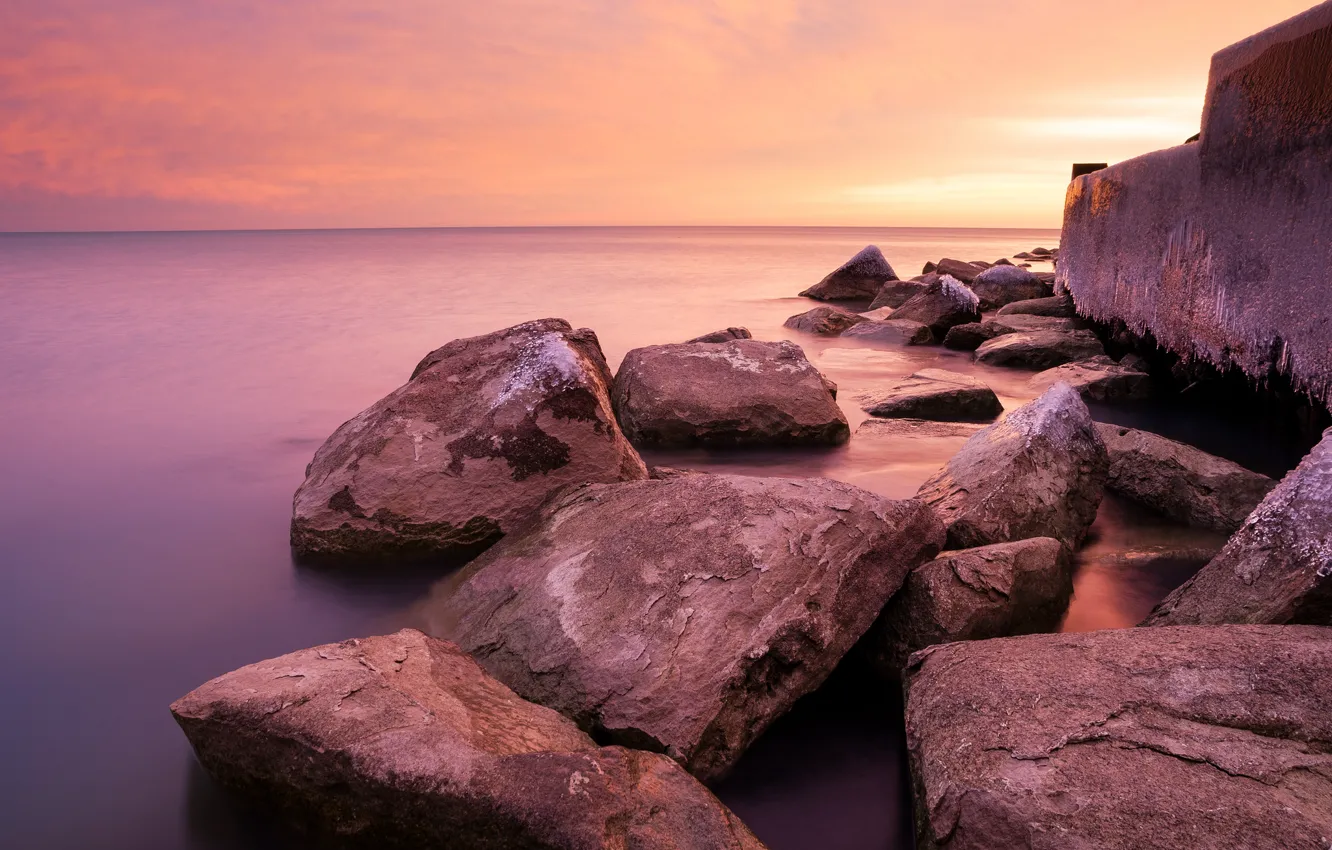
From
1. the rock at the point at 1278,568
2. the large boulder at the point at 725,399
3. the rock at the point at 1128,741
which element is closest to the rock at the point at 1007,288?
the large boulder at the point at 725,399

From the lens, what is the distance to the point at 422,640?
208cm

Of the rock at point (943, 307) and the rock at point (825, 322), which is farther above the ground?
the rock at point (943, 307)

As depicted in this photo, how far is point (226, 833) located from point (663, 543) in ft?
3.93

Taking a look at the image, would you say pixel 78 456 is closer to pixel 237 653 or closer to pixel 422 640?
pixel 237 653

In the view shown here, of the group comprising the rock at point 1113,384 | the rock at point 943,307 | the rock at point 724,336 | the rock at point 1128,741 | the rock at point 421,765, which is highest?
the rock at point 943,307

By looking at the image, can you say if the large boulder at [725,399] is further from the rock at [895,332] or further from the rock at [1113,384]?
the rock at [895,332]

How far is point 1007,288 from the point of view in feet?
37.7

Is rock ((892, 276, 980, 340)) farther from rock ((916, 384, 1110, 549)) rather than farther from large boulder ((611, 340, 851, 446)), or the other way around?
rock ((916, 384, 1110, 549))

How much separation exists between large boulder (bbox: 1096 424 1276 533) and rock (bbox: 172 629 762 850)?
246cm

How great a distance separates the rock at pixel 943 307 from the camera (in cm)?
895

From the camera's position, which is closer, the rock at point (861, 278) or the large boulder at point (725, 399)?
the large boulder at point (725, 399)

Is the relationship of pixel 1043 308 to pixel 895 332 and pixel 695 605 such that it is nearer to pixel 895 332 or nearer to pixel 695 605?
pixel 895 332

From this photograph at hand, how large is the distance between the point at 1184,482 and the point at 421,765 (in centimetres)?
301

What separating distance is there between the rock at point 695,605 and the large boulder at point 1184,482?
1.42 metres
